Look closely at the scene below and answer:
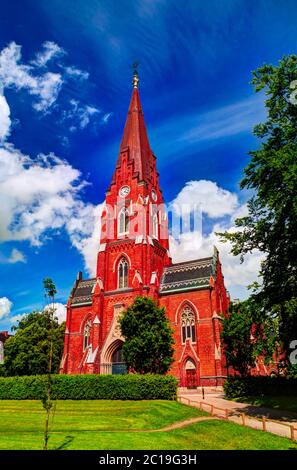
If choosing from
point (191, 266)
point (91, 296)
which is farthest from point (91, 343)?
point (191, 266)

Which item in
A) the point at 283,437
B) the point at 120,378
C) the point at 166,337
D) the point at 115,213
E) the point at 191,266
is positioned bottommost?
the point at 283,437

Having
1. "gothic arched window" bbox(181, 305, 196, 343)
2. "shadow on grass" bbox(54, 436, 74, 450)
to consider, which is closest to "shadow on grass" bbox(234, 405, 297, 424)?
"shadow on grass" bbox(54, 436, 74, 450)

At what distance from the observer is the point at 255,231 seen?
77.4ft

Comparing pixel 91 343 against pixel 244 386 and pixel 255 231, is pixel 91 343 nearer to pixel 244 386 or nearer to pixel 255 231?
pixel 244 386

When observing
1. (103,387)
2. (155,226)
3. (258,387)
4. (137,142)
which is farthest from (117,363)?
(137,142)

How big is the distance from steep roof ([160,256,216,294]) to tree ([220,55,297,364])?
17507 mm

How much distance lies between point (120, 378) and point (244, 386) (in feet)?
36.8

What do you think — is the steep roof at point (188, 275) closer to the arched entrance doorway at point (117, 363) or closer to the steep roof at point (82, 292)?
the arched entrance doorway at point (117, 363)

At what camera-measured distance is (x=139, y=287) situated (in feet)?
136

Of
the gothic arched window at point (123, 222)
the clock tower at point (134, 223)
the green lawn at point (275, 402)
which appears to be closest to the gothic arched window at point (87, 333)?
the clock tower at point (134, 223)

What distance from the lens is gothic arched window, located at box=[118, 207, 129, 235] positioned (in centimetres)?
4744

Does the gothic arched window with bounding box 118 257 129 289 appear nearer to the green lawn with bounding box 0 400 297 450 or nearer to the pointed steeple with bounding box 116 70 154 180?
the pointed steeple with bounding box 116 70 154 180
